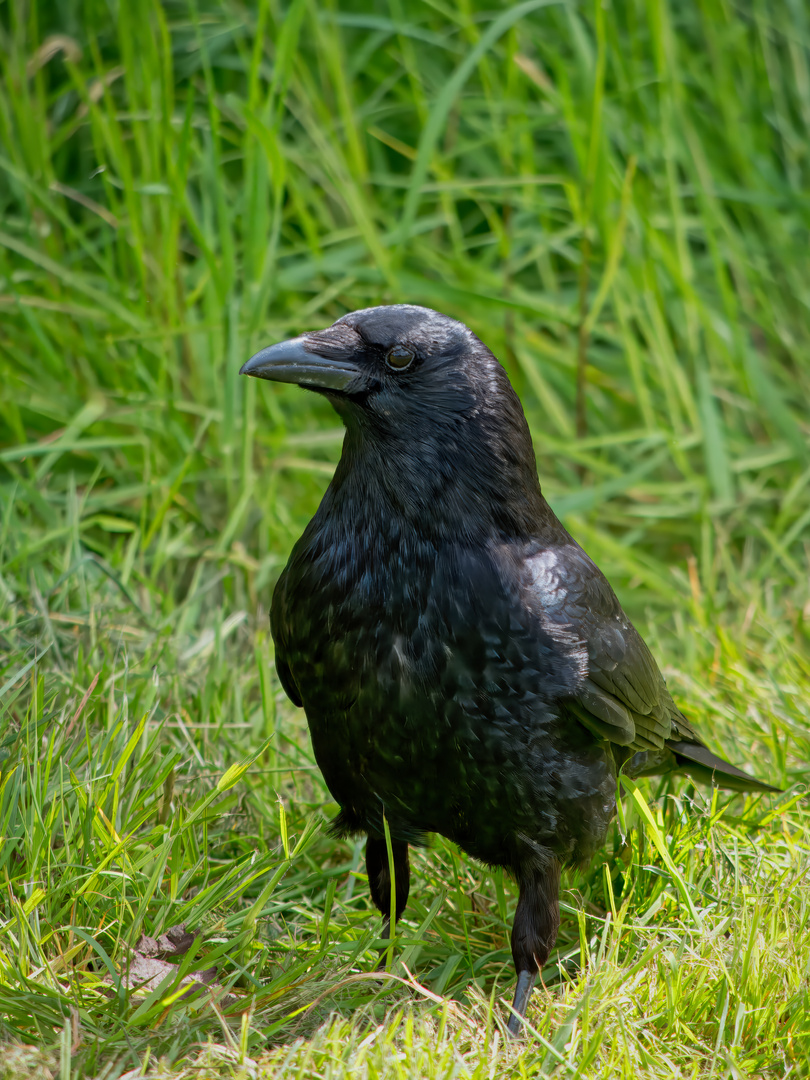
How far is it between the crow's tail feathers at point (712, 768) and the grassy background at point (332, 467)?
0.08 meters

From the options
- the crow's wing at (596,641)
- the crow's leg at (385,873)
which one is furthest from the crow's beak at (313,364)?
the crow's leg at (385,873)

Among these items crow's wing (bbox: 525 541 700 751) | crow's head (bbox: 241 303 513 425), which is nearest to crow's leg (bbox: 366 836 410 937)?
crow's wing (bbox: 525 541 700 751)

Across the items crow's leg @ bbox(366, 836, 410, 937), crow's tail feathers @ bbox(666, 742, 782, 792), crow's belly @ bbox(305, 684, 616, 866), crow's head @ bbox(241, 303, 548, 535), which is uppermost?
crow's head @ bbox(241, 303, 548, 535)

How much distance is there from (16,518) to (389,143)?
7.38ft

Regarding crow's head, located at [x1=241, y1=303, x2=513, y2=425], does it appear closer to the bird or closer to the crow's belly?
the bird

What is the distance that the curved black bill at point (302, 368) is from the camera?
2.45 m

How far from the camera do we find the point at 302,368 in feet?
8.05

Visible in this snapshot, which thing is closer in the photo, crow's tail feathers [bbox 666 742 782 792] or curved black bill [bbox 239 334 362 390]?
curved black bill [bbox 239 334 362 390]

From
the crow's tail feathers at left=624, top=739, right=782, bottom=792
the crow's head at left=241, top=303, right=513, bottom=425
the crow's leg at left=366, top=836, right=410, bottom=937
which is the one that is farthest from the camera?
the crow's tail feathers at left=624, top=739, right=782, bottom=792

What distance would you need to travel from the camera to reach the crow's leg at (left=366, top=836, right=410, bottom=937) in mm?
2764

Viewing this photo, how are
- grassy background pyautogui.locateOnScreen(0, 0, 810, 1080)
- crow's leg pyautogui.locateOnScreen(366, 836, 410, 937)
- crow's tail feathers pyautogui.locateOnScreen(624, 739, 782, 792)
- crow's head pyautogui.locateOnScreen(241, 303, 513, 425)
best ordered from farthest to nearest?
crow's tail feathers pyautogui.locateOnScreen(624, 739, 782, 792) < crow's leg pyautogui.locateOnScreen(366, 836, 410, 937) < crow's head pyautogui.locateOnScreen(241, 303, 513, 425) < grassy background pyautogui.locateOnScreen(0, 0, 810, 1080)

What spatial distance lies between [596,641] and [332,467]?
1.99 meters

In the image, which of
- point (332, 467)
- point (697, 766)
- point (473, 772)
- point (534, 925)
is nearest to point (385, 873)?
point (534, 925)

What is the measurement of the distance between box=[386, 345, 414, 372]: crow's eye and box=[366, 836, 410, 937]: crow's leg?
1.09 metres
